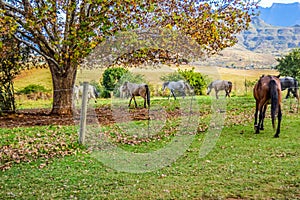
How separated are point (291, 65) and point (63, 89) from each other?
22.2m

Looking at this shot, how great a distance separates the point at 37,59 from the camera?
Answer: 15.0 meters

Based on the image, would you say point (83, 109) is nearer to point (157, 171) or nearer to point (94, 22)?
point (157, 171)

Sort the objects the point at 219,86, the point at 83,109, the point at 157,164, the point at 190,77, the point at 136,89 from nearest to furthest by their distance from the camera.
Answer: the point at 157,164, the point at 83,109, the point at 136,89, the point at 190,77, the point at 219,86

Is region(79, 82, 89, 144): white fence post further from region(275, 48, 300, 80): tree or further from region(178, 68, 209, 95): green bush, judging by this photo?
region(275, 48, 300, 80): tree

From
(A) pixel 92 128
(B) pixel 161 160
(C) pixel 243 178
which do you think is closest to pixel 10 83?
(A) pixel 92 128

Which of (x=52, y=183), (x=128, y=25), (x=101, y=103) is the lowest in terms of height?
(x=52, y=183)

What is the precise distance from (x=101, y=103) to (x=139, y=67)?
10.3ft

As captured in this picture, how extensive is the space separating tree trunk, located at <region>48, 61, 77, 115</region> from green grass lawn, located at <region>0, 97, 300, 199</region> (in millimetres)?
3181

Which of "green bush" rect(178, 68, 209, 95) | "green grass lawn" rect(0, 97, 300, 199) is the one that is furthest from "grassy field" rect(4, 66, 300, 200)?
"green bush" rect(178, 68, 209, 95)

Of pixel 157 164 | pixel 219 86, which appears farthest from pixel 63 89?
pixel 157 164

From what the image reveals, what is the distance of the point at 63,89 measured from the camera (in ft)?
41.5

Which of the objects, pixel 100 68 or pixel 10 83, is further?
pixel 10 83

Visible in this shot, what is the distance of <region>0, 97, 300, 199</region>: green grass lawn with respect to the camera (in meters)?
4.83

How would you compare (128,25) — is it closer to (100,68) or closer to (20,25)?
(100,68)
